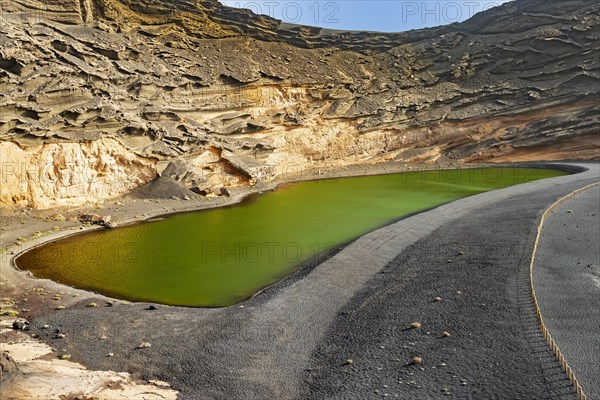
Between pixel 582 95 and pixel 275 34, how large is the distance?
37.0m

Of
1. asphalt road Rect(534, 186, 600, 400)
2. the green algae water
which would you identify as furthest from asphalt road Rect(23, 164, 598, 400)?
the green algae water

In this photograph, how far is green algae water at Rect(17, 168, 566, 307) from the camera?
58.8 ft

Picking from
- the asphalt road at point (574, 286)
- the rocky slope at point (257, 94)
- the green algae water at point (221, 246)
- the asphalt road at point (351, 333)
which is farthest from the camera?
the rocky slope at point (257, 94)

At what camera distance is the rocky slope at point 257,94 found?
30328 mm

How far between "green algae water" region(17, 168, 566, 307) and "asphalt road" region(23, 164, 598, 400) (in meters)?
2.24

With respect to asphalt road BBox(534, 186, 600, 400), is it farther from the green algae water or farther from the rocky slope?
the rocky slope

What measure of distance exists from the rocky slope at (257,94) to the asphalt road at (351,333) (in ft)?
61.9

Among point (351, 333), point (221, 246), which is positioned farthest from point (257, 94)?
point (351, 333)

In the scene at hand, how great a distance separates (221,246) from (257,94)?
29.3 m

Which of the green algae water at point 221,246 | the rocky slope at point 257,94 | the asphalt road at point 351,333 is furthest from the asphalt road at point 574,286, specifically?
the rocky slope at point 257,94

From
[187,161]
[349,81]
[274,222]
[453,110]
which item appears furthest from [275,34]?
[274,222]

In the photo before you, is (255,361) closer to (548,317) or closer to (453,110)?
(548,317)

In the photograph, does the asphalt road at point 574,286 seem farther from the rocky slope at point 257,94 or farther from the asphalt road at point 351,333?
the rocky slope at point 257,94

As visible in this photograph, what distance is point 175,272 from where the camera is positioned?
1948 centimetres
